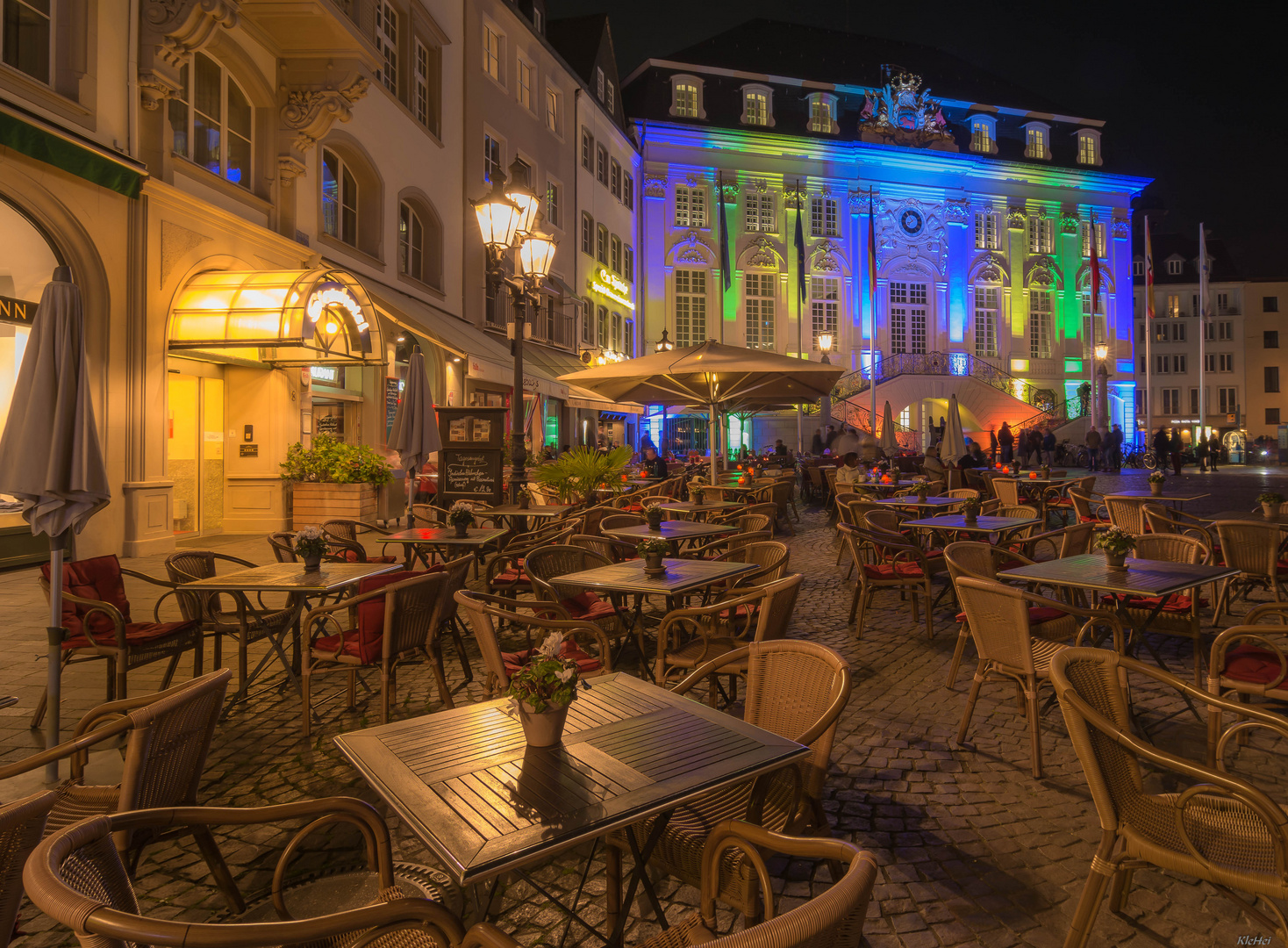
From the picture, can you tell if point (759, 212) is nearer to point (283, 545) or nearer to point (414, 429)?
point (414, 429)

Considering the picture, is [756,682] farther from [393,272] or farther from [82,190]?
[393,272]

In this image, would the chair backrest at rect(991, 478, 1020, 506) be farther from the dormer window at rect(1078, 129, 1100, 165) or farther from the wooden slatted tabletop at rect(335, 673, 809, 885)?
the dormer window at rect(1078, 129, 1100, 165)

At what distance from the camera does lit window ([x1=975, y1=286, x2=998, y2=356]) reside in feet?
120

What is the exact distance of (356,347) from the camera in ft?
41.9

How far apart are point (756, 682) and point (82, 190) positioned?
383 inches

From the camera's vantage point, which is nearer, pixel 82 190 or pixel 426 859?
pixel 426 859

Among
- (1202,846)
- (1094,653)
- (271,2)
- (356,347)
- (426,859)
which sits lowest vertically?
(426,859)

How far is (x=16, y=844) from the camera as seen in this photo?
1497 millimetres

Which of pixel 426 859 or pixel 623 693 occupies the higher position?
pixel 623 693

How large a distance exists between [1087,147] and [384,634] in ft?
146

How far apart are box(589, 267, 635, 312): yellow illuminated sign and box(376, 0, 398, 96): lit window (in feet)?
38.1

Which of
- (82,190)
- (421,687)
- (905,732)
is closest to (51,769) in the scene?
(421,687)

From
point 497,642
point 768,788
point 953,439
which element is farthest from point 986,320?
point 768,788

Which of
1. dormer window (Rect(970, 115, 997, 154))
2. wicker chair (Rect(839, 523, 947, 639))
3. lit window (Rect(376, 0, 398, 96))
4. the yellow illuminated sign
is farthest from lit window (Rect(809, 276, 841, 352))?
wicker chair (Rect(839, 523, 947, 639))
